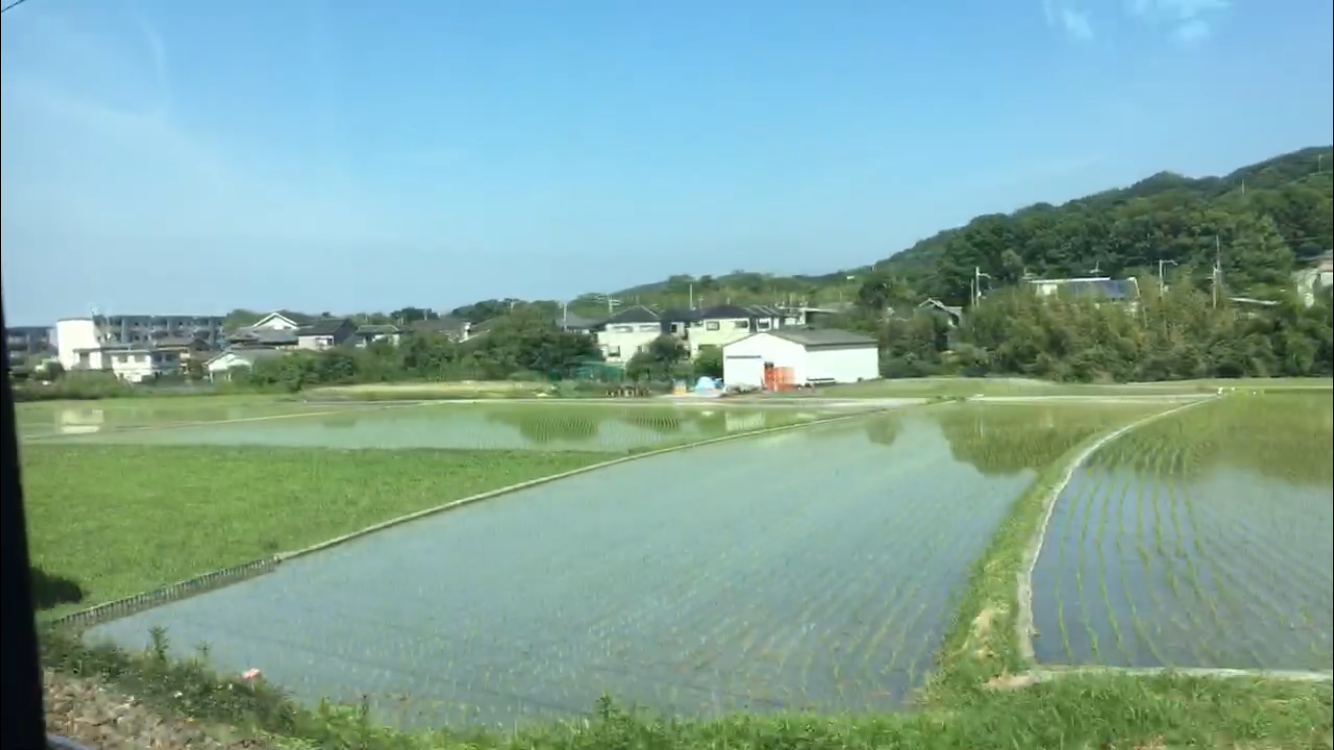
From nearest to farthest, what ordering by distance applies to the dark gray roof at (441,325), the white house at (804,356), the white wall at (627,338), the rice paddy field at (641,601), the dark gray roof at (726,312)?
the rice paddy field at (641,601), the white house at (804,356), the dark gray roof at (441,325), the dark gray roof at (726,312), the white wall at (627,338)

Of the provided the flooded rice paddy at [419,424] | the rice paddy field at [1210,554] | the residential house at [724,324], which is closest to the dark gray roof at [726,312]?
the residential house at [724,324]

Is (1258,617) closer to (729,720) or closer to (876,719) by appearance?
(876,719)

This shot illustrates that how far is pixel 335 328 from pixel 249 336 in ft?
6.48

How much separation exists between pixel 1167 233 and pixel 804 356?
55.9 feet

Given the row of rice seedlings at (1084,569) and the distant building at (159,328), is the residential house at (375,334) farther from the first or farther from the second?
the row of rice seedlings at (1084,569)

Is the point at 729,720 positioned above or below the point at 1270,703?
below

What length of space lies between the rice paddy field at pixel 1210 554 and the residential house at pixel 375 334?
9149mm

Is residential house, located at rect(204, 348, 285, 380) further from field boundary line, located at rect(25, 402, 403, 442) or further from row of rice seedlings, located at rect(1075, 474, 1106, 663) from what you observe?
row of rice seedlings, located at rect(1075, 474, 1106, 663)

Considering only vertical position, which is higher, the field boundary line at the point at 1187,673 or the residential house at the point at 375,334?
the residential house at the point at 375,334

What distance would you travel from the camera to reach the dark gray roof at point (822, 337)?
1259 cm

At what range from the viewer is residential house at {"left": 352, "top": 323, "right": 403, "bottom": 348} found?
39.5 ft

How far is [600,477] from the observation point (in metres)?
10.8

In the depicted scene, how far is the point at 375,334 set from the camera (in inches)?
492

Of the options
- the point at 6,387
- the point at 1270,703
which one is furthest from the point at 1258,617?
the point at 6,387
